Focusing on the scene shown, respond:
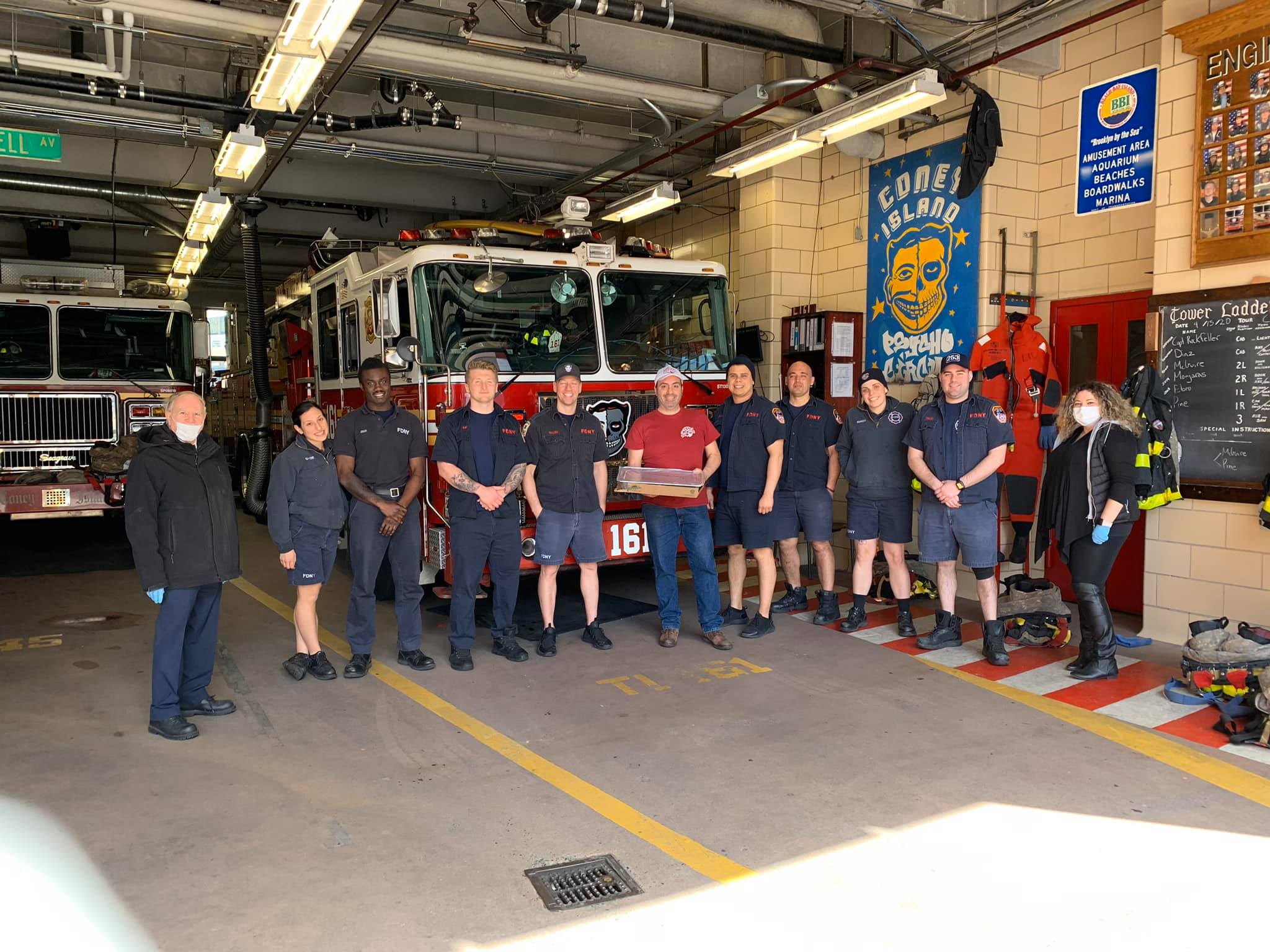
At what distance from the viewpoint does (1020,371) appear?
708cm

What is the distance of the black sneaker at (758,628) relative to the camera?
640cm

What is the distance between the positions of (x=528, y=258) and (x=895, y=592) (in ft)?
11.3

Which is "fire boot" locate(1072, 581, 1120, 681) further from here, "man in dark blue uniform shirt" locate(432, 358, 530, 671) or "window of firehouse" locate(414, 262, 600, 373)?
"window of firehouse" locate(414, 262, 600, 373)

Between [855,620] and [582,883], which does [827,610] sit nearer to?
[855,620]

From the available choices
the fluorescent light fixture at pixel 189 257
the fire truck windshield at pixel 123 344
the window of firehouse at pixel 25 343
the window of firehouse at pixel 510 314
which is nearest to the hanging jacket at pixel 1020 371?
the window of firehouse at pixel 510 314

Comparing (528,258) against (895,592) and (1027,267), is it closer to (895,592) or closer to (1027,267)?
(895,592)

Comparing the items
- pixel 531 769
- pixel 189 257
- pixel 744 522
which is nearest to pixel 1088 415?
pixel 744 522

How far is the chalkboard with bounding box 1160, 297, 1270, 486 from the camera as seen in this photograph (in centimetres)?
555

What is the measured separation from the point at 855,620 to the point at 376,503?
3.30m

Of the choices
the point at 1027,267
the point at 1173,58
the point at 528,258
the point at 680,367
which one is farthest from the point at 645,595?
the point at 1173,58

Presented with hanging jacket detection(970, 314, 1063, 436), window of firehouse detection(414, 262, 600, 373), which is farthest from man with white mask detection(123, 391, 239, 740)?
hanging jacket detection(970, 314, 1063, 436)

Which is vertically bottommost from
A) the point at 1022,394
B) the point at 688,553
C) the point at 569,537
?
the point at 688,553

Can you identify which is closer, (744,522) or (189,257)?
(744,522)

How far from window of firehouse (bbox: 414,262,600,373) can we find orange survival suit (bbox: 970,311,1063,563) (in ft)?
9.79
